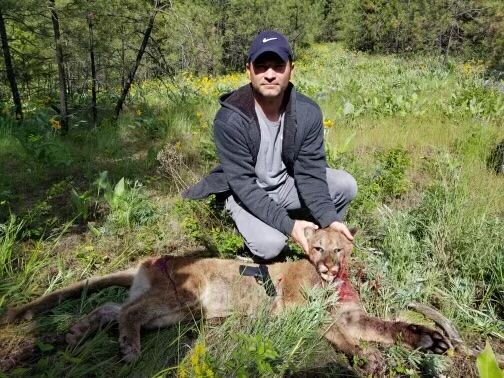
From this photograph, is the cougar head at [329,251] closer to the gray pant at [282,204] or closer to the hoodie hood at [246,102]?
the gray pant at [282,204]

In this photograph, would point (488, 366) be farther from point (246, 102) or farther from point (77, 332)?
point (246, 102)

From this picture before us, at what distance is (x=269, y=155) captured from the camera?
3.39 m

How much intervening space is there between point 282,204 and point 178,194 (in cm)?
138

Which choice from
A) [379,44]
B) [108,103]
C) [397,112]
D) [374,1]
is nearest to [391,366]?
[397,112]

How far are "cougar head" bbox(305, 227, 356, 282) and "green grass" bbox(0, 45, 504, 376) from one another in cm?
23

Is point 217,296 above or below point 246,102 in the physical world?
below

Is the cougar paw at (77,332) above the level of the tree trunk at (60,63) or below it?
below

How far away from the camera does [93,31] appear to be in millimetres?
6656

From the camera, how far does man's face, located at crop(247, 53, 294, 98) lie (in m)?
2.94

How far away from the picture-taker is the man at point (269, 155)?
3.00m

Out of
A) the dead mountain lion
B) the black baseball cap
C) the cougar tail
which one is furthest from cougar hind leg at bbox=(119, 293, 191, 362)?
the black baseball cap

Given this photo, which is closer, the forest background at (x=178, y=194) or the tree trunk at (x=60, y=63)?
the forest background at (x=178, y=194)

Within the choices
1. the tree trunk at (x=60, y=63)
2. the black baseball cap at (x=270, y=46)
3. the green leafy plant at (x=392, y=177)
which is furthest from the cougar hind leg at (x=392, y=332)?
the tree trunk at (x=60, y=63)

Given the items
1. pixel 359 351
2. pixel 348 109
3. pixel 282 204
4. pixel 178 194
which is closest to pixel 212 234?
pixel 282 204
